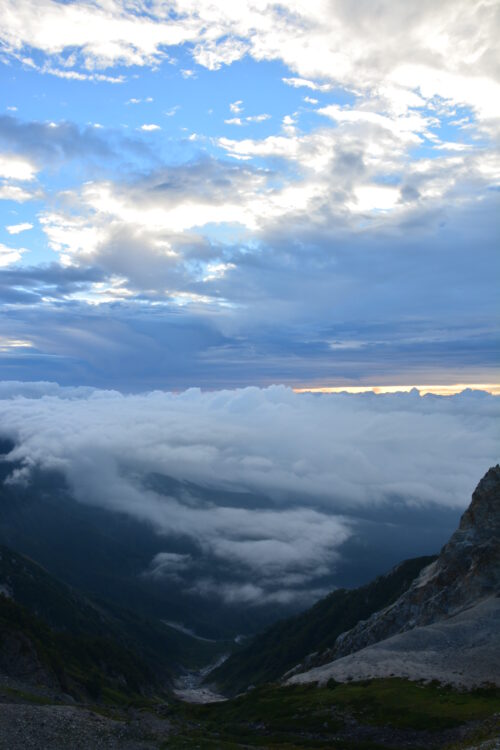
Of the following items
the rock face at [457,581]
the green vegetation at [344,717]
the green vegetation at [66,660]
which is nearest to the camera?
the green vegetation at [344,717]

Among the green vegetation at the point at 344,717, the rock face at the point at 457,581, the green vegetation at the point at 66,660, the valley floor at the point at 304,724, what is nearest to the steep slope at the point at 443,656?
the green vegetation at the point at 344,717

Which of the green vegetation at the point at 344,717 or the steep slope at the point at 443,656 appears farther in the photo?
the steep slope at the point at 443,656

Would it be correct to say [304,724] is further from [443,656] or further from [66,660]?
[66,660]

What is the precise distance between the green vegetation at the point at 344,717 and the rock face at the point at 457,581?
38.7m

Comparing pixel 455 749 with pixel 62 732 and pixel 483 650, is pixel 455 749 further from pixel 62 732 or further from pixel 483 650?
pixel 483 650

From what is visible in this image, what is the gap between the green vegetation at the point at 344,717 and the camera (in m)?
59.8

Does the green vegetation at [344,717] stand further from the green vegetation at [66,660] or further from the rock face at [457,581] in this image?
the rock face at [457,581]

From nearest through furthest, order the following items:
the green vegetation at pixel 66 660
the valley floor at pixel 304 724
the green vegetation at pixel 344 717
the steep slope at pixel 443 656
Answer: the valley floor at pixel 304 724, the green vegetation at pixel 344 717, the steep slope at pixel 443 656, the green vegetation at pixel 66 660

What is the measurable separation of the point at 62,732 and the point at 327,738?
102 feet

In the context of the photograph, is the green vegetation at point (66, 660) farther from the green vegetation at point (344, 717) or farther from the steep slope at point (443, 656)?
the steep slope at point (443, 656)

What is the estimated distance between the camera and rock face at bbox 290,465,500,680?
370 ft

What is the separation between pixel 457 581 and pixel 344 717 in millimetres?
59645

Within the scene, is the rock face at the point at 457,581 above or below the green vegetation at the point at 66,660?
above

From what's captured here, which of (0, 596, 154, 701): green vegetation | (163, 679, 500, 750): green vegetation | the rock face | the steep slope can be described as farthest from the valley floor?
the rock face
